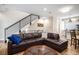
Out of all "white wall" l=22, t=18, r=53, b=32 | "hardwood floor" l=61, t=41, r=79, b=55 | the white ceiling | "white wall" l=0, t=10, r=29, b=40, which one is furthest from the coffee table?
the white ceiling

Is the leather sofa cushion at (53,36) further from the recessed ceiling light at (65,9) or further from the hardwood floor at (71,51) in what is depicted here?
the recessed ceiling light at (65,9)

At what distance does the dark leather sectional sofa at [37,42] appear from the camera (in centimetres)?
123

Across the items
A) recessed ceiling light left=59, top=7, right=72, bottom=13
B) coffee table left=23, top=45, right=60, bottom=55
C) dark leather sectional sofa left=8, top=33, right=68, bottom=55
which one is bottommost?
coffee table left=23, top=45, right=60, bottom=55

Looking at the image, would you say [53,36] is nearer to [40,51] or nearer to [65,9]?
[40,51]

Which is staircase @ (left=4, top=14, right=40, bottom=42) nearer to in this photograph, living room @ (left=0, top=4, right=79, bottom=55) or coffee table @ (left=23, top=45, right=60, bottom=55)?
living room @ (left=0, top=4, right=79, bottom=55)

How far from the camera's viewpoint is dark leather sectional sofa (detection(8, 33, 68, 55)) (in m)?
1.23

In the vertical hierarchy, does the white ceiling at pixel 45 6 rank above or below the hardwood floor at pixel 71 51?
above

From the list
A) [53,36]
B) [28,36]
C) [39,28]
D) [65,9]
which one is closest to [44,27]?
[39,28]

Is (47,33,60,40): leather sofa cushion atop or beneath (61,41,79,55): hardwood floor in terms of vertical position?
atop

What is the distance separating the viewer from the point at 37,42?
52.4 inches

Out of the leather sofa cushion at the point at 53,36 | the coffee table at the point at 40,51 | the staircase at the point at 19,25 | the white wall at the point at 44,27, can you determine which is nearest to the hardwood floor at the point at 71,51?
the coffee table at the point at 40,51

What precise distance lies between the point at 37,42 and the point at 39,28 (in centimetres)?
25
